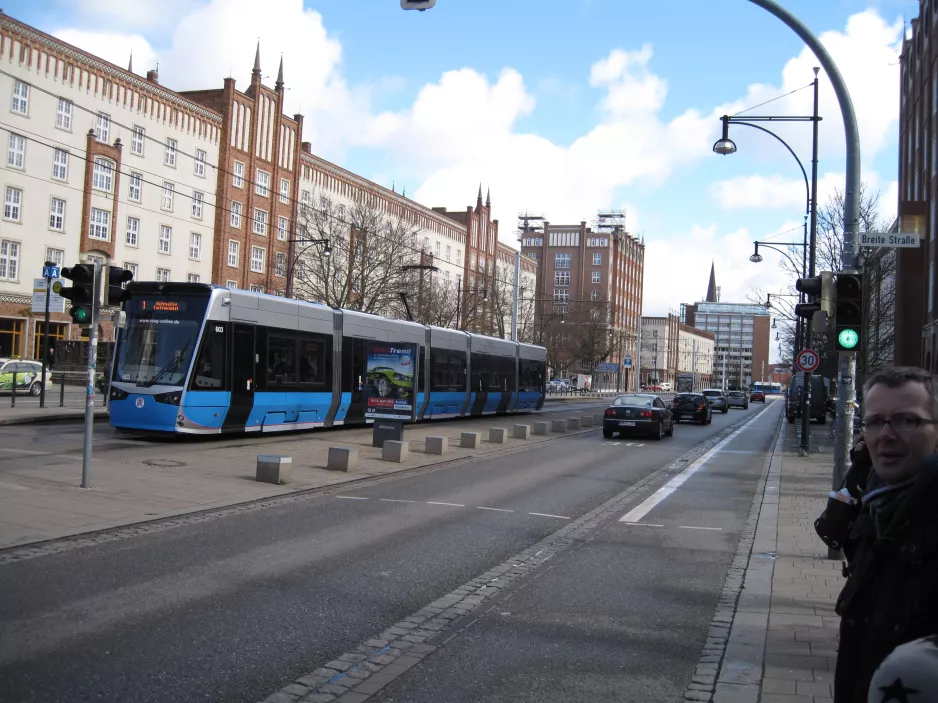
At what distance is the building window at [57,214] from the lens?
1737 inches

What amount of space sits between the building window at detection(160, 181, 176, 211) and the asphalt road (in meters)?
43.2

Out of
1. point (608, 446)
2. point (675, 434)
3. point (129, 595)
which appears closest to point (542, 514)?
point (129, 595)

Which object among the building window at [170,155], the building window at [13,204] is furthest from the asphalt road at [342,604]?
the building window at [170,155]

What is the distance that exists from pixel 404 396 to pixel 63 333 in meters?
33.8

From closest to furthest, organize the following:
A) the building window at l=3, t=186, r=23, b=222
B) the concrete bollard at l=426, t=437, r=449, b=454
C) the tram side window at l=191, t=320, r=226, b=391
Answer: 1. the tram side window at l=191, t=320, r=226, b=391
2. the concrete bollard at l=426, t=437, r=449, b=454
3. the building window at l=3, t=186, r=23, b=222

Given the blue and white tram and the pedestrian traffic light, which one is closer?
the pedestrian traffic light

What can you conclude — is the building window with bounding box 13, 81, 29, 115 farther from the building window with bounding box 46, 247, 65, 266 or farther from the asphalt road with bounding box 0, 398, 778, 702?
the asphalt road with bounding box 0, 398, 778, 702

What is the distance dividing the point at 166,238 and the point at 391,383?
117ft

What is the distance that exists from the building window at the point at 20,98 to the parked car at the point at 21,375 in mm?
14562

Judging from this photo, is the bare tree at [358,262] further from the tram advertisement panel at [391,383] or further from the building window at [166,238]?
the tram advertisement panel at [391,383]

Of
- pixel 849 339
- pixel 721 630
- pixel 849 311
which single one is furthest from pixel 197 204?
pixel 721 630

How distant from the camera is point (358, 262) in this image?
156 ft

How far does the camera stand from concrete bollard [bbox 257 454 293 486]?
12938mm

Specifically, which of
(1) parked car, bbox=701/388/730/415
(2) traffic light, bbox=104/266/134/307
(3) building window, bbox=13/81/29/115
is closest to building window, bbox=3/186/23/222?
(3) building window, bbox=13/81/29/115
